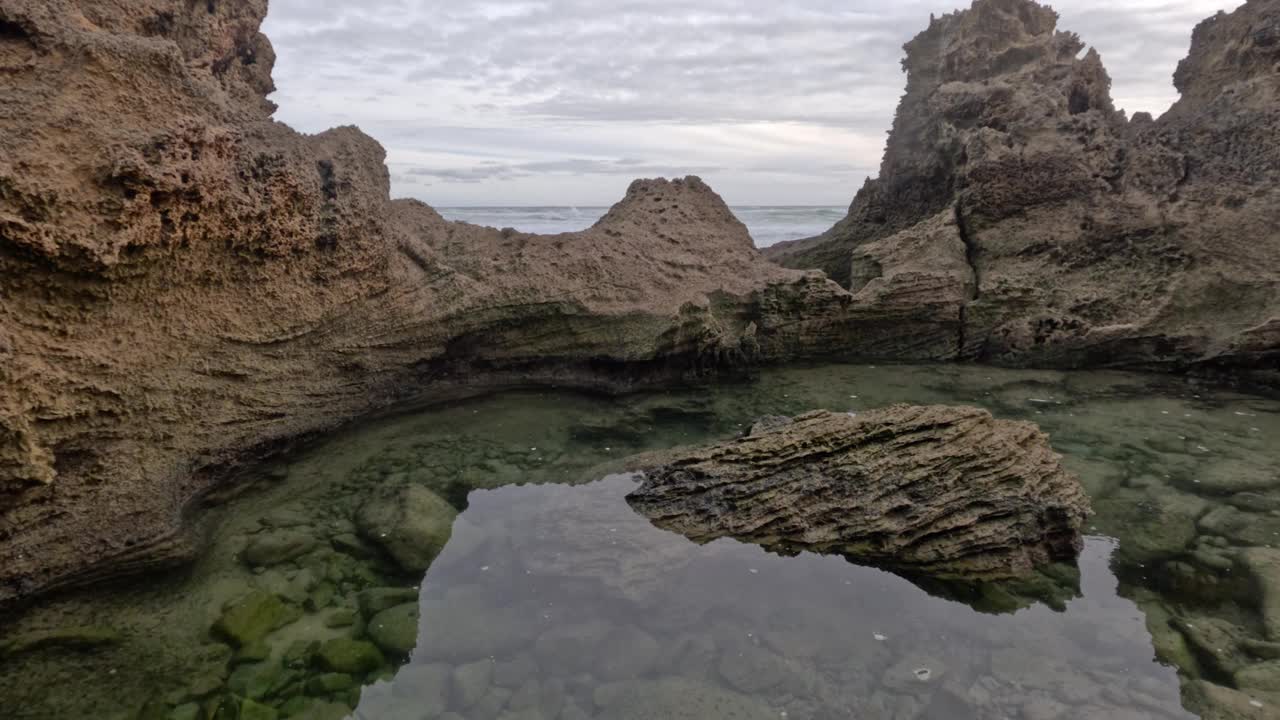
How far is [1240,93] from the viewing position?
8281 millimetres

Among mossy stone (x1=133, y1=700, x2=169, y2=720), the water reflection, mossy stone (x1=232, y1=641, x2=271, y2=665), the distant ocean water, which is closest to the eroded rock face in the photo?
the water reflection

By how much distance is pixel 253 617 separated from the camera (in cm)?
386

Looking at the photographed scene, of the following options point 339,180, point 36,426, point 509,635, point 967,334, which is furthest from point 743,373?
point 36,426

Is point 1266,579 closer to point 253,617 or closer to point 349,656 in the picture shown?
point 349,656

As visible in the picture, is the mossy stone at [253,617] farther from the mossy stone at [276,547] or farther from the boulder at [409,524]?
the boulder at [409,524]

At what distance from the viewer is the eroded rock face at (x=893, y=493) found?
4410 millimetres

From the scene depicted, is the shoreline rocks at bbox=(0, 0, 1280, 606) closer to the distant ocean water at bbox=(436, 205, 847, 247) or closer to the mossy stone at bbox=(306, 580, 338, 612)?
the mossy stone at bbox=(306, 580, 338, 612)

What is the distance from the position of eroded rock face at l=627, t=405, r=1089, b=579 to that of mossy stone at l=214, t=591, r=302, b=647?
2.20 meters

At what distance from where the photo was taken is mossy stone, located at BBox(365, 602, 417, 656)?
3742 mm

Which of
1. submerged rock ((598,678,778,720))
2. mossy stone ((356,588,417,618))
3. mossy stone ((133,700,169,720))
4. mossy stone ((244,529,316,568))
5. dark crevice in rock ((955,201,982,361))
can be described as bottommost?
submerged rock ((598,678,778,720))

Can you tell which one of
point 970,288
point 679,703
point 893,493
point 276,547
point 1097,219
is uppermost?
point 1097,219

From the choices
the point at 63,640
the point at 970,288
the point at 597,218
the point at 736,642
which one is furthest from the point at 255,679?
the point at 597,218

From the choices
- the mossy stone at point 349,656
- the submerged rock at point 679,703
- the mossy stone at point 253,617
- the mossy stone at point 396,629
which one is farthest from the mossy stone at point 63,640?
the submerged rock at point 679,703

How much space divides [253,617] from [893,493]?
3.61m
